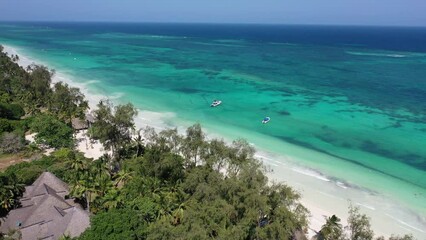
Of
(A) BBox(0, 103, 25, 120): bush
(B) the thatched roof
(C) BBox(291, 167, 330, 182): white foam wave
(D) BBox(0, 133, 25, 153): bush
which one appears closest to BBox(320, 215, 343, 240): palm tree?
(C) BBox(291, 167, 330, 182): white foam wave

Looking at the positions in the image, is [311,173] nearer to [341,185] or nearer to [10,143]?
[341,185]

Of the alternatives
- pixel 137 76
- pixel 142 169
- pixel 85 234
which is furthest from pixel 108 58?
pixel 85 234

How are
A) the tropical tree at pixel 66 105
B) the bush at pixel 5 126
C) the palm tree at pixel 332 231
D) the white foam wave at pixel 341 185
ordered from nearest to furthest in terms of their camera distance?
the palm tree at pixel 332 231
the white foam wave at pixel 341 185
the bush at pixel 5 126
the tropical tree at pixel 66 105

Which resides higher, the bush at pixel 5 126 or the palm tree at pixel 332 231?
the bush at pixel 5 126

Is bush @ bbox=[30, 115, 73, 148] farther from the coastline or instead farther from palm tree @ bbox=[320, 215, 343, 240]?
palm tree @ bbox=[320, 215, 343, 240]

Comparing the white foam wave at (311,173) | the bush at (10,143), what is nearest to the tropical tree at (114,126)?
the bush at (10,143)

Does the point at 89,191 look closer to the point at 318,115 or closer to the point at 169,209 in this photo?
the point at 169,209

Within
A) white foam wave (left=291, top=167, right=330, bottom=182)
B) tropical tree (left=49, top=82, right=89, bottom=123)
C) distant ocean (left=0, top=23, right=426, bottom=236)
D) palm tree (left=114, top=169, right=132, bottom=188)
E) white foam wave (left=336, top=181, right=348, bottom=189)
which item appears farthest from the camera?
tropical tree (left=49, top=82, right=89, bottom=123)

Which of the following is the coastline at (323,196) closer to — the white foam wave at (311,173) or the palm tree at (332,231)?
the white foam wave at (311,173)
